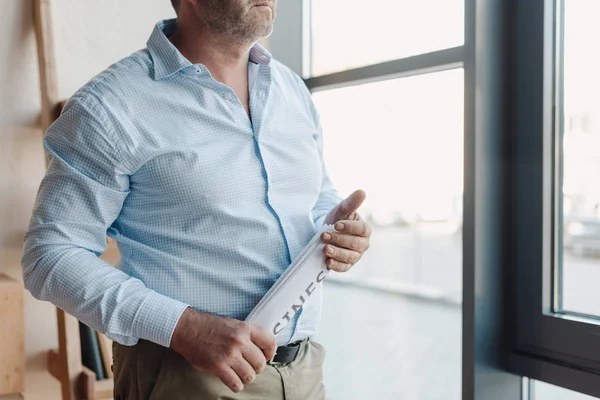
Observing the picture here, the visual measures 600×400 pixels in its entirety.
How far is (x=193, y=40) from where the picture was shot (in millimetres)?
1366

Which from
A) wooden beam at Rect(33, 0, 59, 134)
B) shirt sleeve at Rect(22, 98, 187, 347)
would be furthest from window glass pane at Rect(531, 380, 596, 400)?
wooden beam at Rect(33, 0, 59, 134)

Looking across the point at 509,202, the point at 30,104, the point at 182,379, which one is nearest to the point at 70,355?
the point at 30,104

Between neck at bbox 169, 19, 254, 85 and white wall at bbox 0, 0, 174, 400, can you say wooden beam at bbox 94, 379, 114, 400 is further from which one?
neck at bbox 169, 19, 254, 85

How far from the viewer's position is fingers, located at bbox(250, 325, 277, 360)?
3.44 ft

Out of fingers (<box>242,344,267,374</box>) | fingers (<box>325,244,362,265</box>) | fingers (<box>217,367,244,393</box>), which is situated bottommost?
fingers (<box>217,367,244,393</box>)

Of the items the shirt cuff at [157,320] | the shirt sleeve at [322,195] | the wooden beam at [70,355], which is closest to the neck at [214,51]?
the shirt sleeve at [322,195]

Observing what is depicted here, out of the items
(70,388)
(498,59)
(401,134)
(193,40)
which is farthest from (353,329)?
(193,40)

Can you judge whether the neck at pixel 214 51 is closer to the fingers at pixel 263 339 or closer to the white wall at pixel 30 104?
the fingers at pixel 263 339

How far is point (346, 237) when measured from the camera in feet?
3.93

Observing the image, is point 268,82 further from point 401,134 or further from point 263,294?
point 401,134

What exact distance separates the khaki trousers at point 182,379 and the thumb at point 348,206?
0.29 meters

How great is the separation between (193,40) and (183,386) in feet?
2.35

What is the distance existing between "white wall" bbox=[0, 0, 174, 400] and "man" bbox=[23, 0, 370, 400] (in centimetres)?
87

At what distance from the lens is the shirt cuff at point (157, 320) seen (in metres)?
1.07
